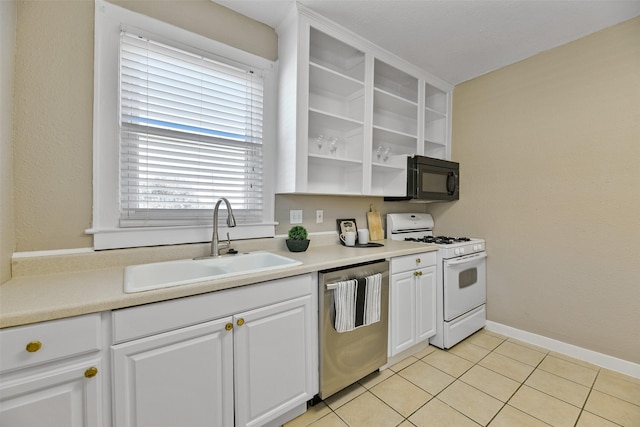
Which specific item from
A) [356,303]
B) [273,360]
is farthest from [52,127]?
[356,303]

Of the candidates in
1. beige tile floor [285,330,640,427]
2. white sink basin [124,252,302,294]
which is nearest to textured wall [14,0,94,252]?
white sink basin [124,252,302,294]

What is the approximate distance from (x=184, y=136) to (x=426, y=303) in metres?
2.16

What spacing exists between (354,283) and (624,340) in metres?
2.08

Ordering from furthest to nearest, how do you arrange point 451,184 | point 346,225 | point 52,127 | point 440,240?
point 451,184 < point 440,240 < point 346,225 < point 52,127

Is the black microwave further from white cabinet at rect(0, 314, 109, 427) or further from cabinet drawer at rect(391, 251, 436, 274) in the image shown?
white cabinet at rect(0, 314, 109, 427)

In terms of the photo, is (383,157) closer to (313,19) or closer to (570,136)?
(313,19)

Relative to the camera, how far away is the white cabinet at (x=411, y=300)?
197 centimetres

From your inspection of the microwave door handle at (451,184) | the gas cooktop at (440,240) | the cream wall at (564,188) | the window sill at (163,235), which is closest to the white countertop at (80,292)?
the window sill at (163,235)

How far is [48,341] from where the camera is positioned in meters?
0.87

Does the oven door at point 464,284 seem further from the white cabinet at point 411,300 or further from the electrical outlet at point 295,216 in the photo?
the electrical outlet at point 295,216

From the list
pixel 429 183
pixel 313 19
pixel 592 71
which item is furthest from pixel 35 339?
pixel 592 71

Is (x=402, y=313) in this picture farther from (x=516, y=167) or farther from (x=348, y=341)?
(x=516, y=167)

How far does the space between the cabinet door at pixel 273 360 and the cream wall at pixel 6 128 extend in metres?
1.07

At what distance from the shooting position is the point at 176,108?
1.65 metres
